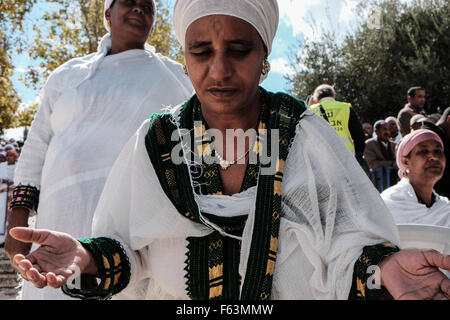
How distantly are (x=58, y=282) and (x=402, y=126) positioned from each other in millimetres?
7806

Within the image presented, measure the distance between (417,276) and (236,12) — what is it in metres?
1.10

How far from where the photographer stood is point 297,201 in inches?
72.1

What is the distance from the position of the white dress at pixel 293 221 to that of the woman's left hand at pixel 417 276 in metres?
0.20

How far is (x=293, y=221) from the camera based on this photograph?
181 cm

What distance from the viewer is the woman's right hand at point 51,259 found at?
1456mm

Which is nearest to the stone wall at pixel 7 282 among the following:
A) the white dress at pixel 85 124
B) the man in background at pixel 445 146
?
the white dress at pixel 85 124

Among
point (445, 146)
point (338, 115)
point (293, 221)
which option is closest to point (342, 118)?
point (338, 115)

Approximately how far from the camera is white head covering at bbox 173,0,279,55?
5.91 feet

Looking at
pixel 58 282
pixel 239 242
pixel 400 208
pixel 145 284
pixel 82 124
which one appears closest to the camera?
pixel 58 282

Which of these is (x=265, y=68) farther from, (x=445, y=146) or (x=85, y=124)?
(x=445, y=146)
